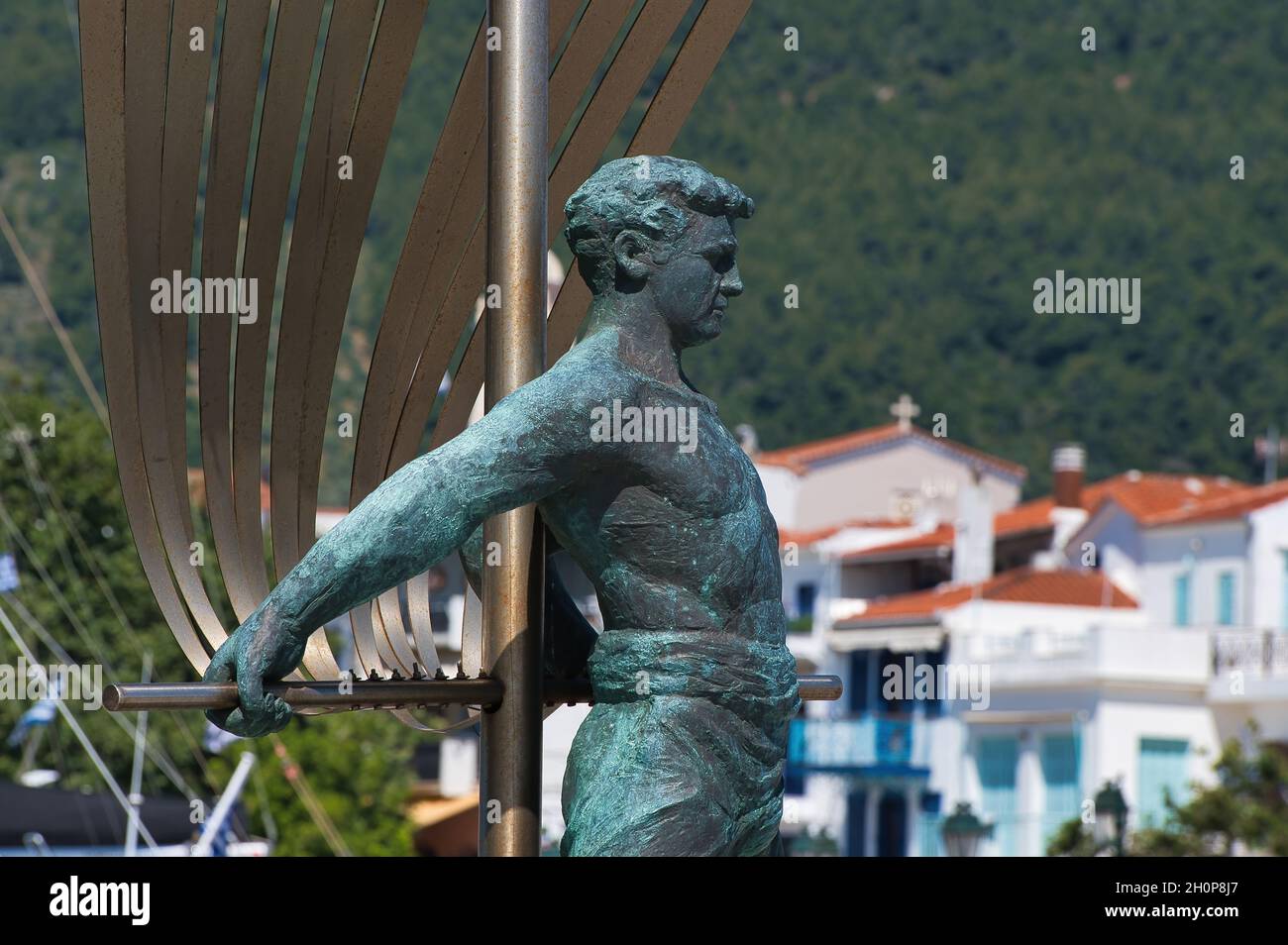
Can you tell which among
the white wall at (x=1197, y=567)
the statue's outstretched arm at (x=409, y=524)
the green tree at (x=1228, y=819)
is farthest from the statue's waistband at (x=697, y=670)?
the white wall at (x=1197, y=567)

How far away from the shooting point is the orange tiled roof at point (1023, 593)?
42.0 meters

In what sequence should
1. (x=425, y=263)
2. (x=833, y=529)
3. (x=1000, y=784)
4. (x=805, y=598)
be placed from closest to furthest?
(x=425, y=263) → (x=1000, y=784) → (x=805, y=598) → (x=833, y=529)

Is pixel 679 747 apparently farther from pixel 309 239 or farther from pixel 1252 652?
pixel 1252 652

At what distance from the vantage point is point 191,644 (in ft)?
17.2

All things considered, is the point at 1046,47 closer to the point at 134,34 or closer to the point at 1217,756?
A: the point at 1217,756

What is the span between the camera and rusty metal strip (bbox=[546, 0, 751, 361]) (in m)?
6.14

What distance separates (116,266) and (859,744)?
132 feet

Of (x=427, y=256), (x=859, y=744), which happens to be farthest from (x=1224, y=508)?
(x=427, y=256)

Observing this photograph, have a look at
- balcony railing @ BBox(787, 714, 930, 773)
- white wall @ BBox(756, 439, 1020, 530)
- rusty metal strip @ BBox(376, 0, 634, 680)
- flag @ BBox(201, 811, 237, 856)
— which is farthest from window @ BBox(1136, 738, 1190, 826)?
rusty metal strip @ BBox(376, 0, 634, 680)

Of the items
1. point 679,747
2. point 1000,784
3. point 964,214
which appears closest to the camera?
point 679,747

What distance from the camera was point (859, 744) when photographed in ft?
147

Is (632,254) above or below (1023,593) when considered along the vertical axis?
below

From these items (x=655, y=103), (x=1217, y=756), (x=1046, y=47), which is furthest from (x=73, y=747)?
(x=1046, y=47)
